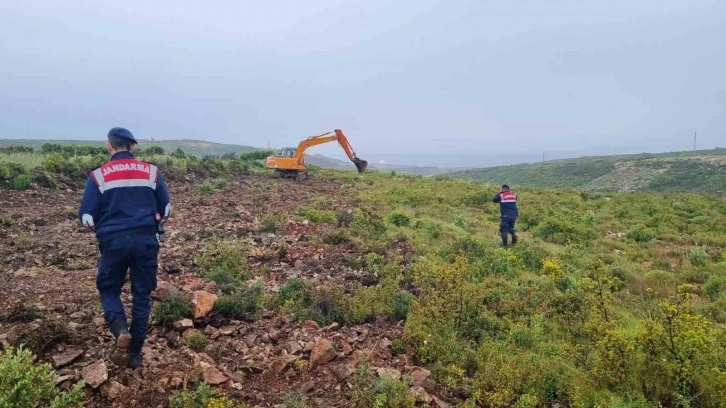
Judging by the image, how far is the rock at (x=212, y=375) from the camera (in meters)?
3.73

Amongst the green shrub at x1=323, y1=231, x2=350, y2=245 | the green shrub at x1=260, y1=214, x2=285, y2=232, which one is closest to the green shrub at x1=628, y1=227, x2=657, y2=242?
the green shrub at x1=323, y1=231, x2=350, y2=245

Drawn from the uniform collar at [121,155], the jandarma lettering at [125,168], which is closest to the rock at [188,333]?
the jandarma lettering at [125,168]

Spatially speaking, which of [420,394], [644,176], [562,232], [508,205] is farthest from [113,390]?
[644,176]

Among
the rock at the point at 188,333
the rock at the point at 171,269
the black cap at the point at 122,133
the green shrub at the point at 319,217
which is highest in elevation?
the black cap at the point at 122,133

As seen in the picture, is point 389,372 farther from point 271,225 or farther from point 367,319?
point 271,225

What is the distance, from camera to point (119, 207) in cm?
382

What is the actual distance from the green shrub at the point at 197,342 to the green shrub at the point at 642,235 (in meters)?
11.2

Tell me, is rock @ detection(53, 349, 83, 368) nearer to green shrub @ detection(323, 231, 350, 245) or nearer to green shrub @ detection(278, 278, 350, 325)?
green shrub @ detection(278, 278, 350, 325)

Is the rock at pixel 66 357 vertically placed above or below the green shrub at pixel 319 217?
below

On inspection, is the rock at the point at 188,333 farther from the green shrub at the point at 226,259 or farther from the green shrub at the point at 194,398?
the green shrub at the point at 226,259

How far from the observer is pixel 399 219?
12.0 meters

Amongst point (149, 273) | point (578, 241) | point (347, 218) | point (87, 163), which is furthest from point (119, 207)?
point (87, 163)

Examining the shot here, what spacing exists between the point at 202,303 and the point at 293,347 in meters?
1.29

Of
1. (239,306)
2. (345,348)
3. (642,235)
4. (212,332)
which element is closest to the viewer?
(345,348)
